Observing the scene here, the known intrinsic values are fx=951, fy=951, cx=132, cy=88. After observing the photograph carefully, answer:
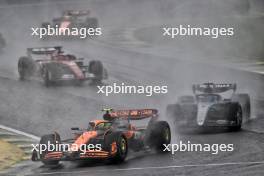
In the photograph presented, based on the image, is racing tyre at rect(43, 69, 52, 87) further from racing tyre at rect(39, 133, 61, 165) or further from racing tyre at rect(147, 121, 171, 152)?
racing tyre at rect(39, 133, 61, 165)

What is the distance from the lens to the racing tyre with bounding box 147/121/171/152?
18.8m

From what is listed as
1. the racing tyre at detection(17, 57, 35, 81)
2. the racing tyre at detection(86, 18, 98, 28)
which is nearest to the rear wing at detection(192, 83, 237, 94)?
the racing tyre at detection(17, 57, 35, 81)

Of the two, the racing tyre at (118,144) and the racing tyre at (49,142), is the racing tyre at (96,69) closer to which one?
the racing tyre at (49,142)

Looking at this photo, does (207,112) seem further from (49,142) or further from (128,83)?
(128,83)

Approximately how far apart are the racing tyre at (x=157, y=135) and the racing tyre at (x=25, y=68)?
419 inches

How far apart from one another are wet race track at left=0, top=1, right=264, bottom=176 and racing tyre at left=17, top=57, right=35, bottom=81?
0.39 meters

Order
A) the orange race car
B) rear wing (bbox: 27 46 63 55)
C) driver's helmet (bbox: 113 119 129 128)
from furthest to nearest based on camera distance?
rear wing (bbox: 27 46 63 55) → driver's helmet (bbox: 113 119 129 128) → the orange race car

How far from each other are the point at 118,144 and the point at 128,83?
36.5ft

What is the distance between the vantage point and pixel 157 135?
18.8 m

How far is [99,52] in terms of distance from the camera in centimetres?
3544

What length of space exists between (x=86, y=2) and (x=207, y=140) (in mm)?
29510

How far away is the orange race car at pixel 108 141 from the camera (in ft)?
57.3

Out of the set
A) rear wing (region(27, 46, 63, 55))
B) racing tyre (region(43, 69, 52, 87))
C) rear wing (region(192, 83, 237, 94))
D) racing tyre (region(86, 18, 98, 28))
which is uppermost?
racing tyre (region(86, 18, 98, 28))

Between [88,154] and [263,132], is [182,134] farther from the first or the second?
[88,154]
